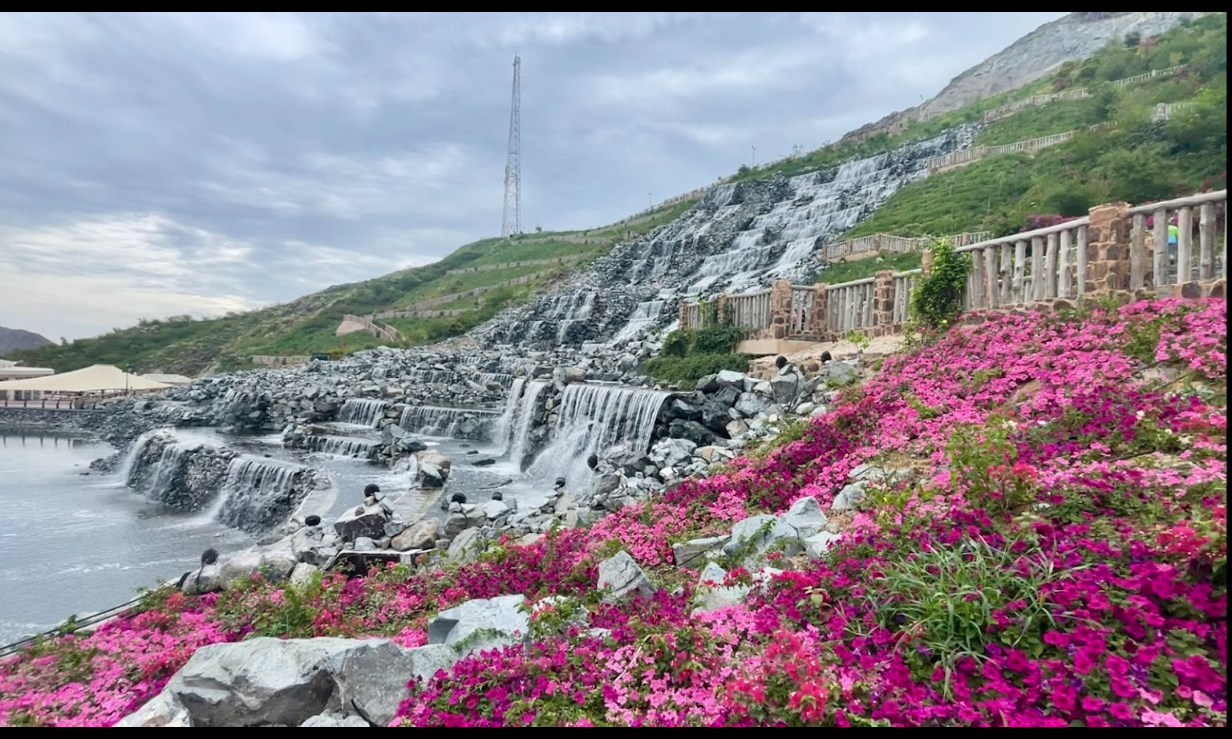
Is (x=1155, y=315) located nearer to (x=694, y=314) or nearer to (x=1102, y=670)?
(x=1102, y=670)

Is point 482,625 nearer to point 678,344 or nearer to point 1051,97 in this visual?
point 678,344

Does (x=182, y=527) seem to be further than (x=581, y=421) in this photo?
No

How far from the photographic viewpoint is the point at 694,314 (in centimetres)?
1777

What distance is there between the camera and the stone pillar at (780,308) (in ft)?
43.8

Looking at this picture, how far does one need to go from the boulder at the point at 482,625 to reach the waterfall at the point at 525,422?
36.4 ft

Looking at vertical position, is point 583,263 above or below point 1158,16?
below

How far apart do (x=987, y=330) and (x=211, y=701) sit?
30.1 ft

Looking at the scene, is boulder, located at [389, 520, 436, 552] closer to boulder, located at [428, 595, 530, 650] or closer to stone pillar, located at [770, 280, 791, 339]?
boulder, located at [428, 595, 530, 650]

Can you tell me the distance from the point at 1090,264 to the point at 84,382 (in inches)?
1598

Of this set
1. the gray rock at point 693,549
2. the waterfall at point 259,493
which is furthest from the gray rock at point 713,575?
the waterfall at point 259,493

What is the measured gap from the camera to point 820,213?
120 feet

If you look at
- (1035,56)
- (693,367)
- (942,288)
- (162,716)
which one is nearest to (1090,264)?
(942,288)
